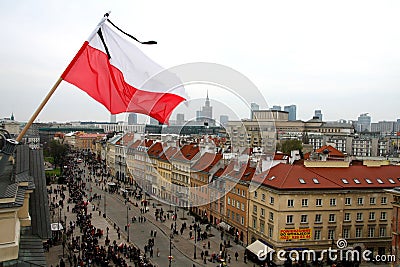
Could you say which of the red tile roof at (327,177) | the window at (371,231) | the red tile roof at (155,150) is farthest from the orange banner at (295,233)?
the red tile roof at (155,150)

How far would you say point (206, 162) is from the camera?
4897cm

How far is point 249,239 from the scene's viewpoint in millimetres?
39719

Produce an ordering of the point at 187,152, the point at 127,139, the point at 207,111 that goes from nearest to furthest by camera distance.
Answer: the point at 207,111, the point at 187,152, the point at 127,139

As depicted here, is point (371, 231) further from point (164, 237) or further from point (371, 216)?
point (164, 237)

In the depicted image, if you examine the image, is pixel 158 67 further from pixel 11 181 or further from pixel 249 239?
pixel 249 239

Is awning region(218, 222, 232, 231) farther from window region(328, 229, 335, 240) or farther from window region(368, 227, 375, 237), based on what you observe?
window region(368, 227, 375, 237)

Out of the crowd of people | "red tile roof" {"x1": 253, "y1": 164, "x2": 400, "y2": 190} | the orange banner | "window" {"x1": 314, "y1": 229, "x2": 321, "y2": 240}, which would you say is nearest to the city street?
the crowd of people

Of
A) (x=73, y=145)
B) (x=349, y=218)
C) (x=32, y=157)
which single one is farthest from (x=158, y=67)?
(x=73, y=145)

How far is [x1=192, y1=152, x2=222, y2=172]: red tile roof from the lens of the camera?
45219mm

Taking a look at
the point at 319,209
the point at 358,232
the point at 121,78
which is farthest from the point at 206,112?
the point at 358,232

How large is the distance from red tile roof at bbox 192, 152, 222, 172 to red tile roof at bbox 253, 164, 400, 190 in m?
5.89

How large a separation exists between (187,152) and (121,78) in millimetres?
42623

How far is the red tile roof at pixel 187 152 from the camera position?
52.6m

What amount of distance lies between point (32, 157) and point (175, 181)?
34.8m
